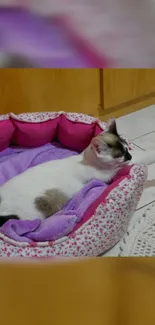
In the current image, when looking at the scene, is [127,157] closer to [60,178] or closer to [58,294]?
[60,178]

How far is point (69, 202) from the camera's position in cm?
129

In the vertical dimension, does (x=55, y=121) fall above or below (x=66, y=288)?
below

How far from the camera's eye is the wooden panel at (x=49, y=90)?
1.62 metres

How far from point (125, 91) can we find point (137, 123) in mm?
165

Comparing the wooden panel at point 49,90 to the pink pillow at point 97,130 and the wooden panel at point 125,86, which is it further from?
the pink pillow at point 97,130

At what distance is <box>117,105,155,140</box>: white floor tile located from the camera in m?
1.83

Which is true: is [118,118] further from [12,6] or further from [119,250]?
[12,6]

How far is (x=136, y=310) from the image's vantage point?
1.30 feet

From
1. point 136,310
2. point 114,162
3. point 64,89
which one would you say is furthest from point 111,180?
point 136,310

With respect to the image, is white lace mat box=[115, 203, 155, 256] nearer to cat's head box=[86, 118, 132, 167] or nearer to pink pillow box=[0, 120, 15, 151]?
cat's head box=[86, 118, 132, 167]

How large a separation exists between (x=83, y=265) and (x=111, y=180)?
994mm

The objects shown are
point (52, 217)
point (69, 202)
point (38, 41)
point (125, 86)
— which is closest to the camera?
point (38, 41)

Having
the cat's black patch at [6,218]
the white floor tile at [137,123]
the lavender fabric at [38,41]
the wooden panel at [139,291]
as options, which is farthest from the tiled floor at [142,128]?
the lavender fabric at [38,41]

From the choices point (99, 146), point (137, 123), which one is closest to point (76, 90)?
point (137, 123)
